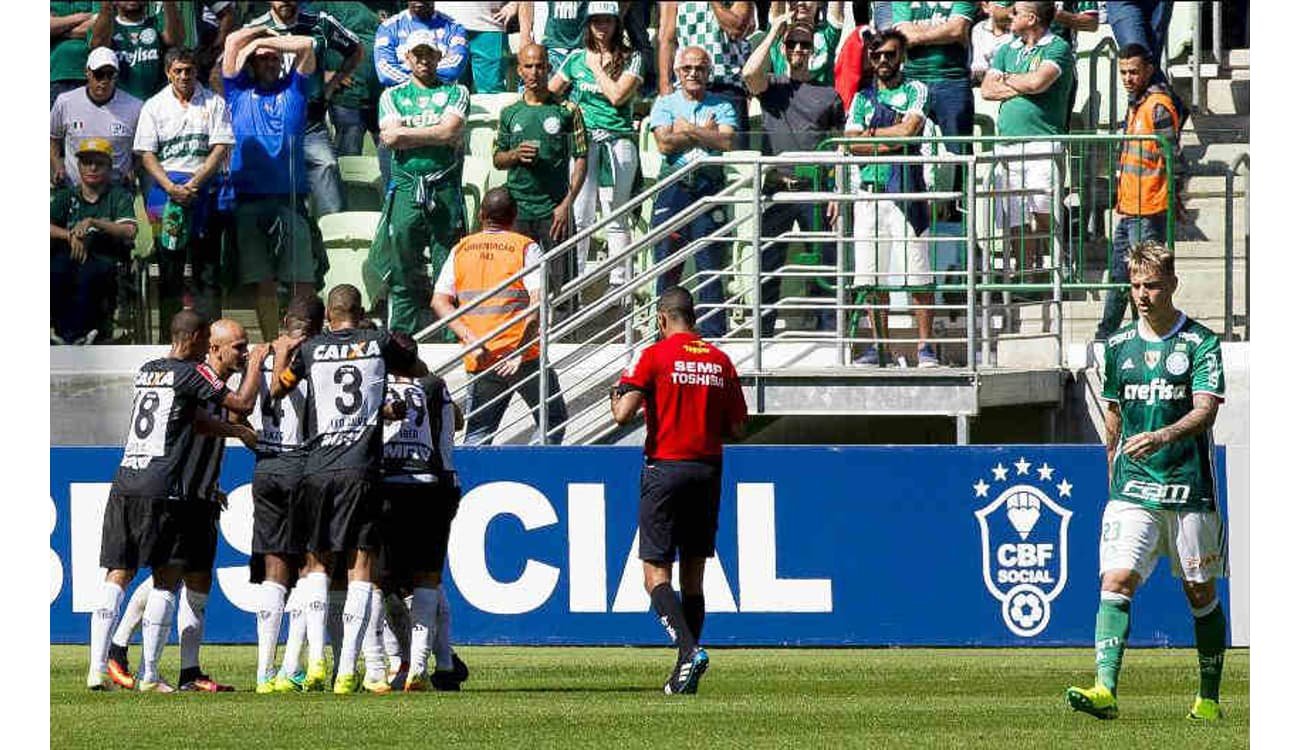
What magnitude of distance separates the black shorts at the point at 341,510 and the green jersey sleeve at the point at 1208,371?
3948 millimetres

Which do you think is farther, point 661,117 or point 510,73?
point 510,73

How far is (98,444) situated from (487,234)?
10.6 ft

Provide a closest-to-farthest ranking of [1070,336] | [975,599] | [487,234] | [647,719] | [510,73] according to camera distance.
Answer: [647,719] → [975,599] → [487,234] → [1070,336] → [510,73]

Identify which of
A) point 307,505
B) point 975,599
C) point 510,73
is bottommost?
Result: point 975,599

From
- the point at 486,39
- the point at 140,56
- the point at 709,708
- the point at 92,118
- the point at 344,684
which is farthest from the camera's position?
the point at 486,39

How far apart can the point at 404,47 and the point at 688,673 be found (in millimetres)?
7158

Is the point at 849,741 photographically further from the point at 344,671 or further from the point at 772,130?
the point at 772,130

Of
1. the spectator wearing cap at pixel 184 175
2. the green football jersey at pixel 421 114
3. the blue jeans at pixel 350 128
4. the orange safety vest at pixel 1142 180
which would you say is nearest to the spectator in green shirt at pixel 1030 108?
the orange safety vest at pixel 1142 180

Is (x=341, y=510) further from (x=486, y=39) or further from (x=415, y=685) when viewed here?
(x=486, y=39)

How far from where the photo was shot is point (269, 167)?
16.2 metres

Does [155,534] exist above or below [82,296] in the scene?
below

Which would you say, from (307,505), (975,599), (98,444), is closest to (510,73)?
(98,444)

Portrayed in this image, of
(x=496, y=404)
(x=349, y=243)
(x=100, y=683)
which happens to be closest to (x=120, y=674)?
(x=100, y=683)

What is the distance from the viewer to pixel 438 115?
52.9 ft
